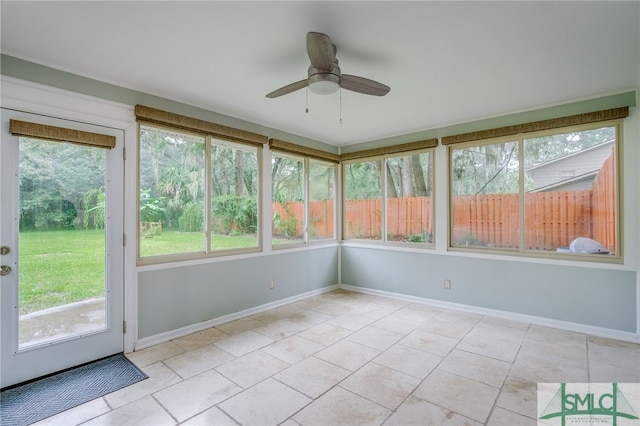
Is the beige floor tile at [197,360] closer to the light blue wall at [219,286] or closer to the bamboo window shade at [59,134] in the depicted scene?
the light blue wall at [219,286]

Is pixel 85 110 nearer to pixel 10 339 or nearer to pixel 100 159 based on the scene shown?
pixel 100 159

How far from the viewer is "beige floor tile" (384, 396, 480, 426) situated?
6.42ft

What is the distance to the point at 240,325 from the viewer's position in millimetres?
3662

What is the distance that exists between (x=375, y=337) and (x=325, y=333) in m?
0.54

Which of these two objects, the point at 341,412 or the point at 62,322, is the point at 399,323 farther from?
the point at 62,322

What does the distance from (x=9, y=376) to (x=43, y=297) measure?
1.90ft

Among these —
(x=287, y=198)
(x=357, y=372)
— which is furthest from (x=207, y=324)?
(x=287, y=198)

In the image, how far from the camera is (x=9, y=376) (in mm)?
2328

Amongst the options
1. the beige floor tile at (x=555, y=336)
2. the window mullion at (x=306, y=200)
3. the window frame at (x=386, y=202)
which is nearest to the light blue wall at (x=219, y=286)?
the window mullion at (x=306, y=200)

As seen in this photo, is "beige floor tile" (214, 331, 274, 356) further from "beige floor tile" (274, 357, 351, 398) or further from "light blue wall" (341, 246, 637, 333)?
"light blue wall" (341, 246, 637, 333)

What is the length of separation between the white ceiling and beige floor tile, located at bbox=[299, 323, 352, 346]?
8.32 ft

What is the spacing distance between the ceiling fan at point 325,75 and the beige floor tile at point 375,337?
7.79 ft

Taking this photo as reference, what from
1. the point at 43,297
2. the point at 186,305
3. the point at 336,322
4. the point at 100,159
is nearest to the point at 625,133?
the point at 336,322

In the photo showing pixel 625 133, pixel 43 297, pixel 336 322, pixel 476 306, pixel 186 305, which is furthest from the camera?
pixel 476 306
